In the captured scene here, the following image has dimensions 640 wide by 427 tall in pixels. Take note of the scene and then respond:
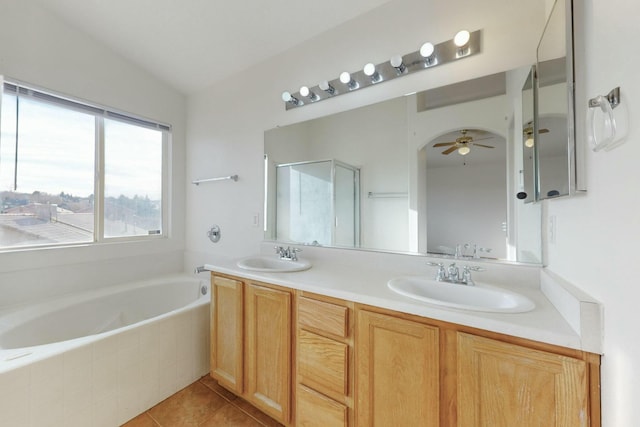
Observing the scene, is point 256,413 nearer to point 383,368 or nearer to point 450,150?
point 383,368

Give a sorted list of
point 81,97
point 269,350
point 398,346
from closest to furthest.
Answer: point 398,346 < point 269,350 < point 81,97

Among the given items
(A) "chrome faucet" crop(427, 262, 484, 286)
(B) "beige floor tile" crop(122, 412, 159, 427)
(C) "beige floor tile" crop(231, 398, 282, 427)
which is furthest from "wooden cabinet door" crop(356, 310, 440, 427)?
(B) "beige floor tile" crop(122, 412, 159, 427)

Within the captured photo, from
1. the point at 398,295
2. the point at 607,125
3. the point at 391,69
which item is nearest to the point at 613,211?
the point at 607,125

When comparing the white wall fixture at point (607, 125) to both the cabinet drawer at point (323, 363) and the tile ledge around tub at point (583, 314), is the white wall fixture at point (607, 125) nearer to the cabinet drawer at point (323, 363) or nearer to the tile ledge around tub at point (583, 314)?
the tile ledge around tub at point (583, 314)

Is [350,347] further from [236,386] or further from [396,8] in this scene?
[396,8]

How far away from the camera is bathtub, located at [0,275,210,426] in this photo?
1.28 meters

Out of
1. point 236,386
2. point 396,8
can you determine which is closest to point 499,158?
point 396,8

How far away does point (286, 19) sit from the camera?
73.6 inches

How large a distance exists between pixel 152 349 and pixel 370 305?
1582 millimetres

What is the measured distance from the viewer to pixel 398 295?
1106 mm

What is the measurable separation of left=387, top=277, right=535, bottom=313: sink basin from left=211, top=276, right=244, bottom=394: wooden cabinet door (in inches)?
39.2

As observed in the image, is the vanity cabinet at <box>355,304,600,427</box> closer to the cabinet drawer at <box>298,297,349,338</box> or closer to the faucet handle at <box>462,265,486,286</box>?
the cabinet drawer at <box>298,297,349,338</box>

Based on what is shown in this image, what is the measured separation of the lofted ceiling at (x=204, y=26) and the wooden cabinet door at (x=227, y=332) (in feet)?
6.21

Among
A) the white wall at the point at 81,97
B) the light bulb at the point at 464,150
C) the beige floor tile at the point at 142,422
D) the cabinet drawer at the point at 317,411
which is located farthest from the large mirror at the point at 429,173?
the white wall at the point at 81,97
